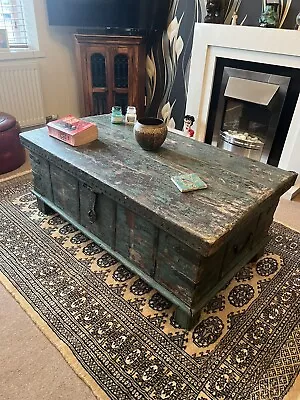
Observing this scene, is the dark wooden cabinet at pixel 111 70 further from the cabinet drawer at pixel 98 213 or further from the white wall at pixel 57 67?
the cabinet drawer at pixel 98 213

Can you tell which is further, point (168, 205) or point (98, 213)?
point (98, 213)

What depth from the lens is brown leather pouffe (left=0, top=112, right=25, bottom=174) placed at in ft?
7.34

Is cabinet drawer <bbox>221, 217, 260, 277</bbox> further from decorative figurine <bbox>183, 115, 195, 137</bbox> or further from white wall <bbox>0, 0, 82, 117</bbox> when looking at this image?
white wall <bbox>0, 0, 82, 117</bbox>

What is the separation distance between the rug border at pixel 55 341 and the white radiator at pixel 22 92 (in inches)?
74.4

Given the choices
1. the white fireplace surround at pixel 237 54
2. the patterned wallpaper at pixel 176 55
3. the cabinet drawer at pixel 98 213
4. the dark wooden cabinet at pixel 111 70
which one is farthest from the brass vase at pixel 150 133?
the dark wooden cabinet at pixel 111 70

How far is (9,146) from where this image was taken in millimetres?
2293

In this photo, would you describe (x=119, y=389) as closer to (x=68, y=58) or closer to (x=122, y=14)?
(x=122, y=14)

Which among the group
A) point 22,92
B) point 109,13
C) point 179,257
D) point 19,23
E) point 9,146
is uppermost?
point 109,13

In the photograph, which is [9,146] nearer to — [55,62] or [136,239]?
[55,62]

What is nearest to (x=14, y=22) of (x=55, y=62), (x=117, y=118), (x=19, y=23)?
(x=19, y=23)

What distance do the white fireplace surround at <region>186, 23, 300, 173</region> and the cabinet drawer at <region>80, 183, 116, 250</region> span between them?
1515 millimetres

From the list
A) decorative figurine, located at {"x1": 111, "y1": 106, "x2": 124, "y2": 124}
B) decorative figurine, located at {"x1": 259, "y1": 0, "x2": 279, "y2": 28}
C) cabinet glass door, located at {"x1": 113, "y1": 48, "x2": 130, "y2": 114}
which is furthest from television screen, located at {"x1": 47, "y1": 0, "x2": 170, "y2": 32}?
decorative figurine, located at {"x1": 111, "y1": 106, "x2": 124, "y2": 124}

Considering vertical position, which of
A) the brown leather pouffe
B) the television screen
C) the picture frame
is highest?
the television screen

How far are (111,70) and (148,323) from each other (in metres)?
2.38
